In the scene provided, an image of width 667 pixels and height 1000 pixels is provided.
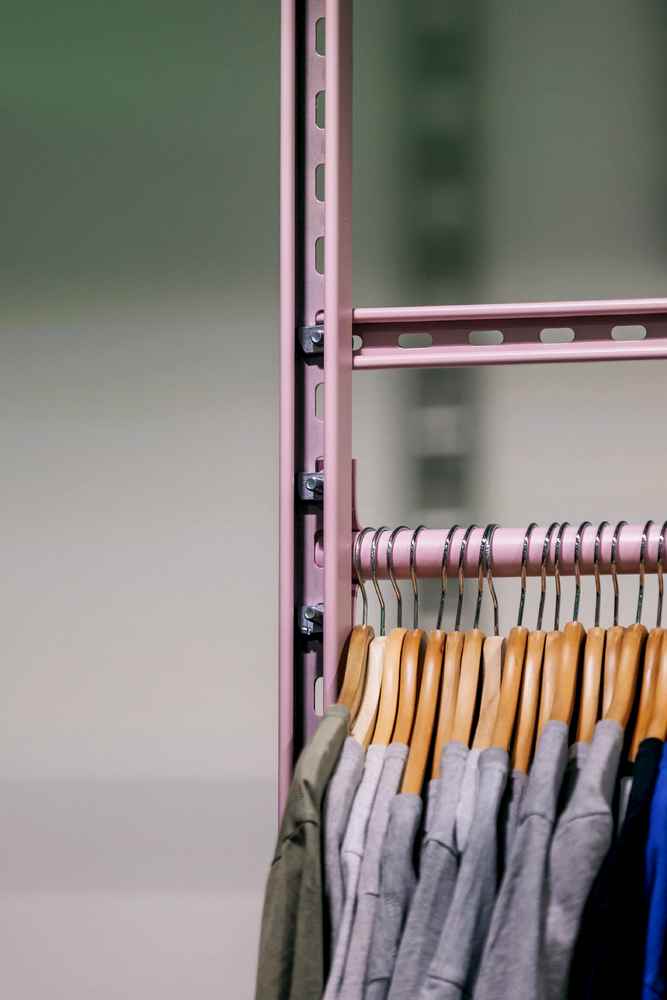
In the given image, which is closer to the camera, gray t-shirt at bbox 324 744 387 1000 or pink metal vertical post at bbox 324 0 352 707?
gray t-shirt at bbox 324 744 387 1000

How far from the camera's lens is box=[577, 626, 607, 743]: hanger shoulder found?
97 cm

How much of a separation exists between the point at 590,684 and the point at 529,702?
0.18 ft

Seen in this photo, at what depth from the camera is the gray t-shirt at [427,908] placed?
0.83 meters

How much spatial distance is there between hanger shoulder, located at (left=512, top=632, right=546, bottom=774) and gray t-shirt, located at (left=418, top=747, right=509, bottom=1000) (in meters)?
0.06

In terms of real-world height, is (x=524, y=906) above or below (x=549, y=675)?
below

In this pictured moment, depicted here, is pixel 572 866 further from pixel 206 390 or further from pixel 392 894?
pixel 206 390

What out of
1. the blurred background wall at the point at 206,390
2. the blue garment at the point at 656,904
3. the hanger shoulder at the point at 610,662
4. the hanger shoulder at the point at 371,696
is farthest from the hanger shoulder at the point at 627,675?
the blurred background wall at the point at 206,390

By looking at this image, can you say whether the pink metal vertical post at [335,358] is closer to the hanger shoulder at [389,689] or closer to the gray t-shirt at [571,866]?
the hanger shoulder at [389,689]

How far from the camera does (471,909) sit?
0.83 m

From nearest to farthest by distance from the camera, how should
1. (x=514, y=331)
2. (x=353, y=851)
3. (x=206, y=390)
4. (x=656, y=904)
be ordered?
(x=656, y=904)
(x=353, y=851)
(x=514, y=331)
(x=206, y=390)

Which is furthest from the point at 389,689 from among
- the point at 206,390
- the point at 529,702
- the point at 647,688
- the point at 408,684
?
the point at 206,390

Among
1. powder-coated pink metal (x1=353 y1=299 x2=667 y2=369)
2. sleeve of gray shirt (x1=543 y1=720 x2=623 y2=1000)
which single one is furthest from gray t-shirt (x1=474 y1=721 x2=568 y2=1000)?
powder-coated pink metal (x1=353 y1=299 x2=667 y2=369)

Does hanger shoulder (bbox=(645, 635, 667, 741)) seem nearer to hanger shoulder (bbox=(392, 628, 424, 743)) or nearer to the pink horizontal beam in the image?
the pink horizontal beam

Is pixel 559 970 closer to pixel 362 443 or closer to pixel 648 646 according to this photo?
pixel 648 646
